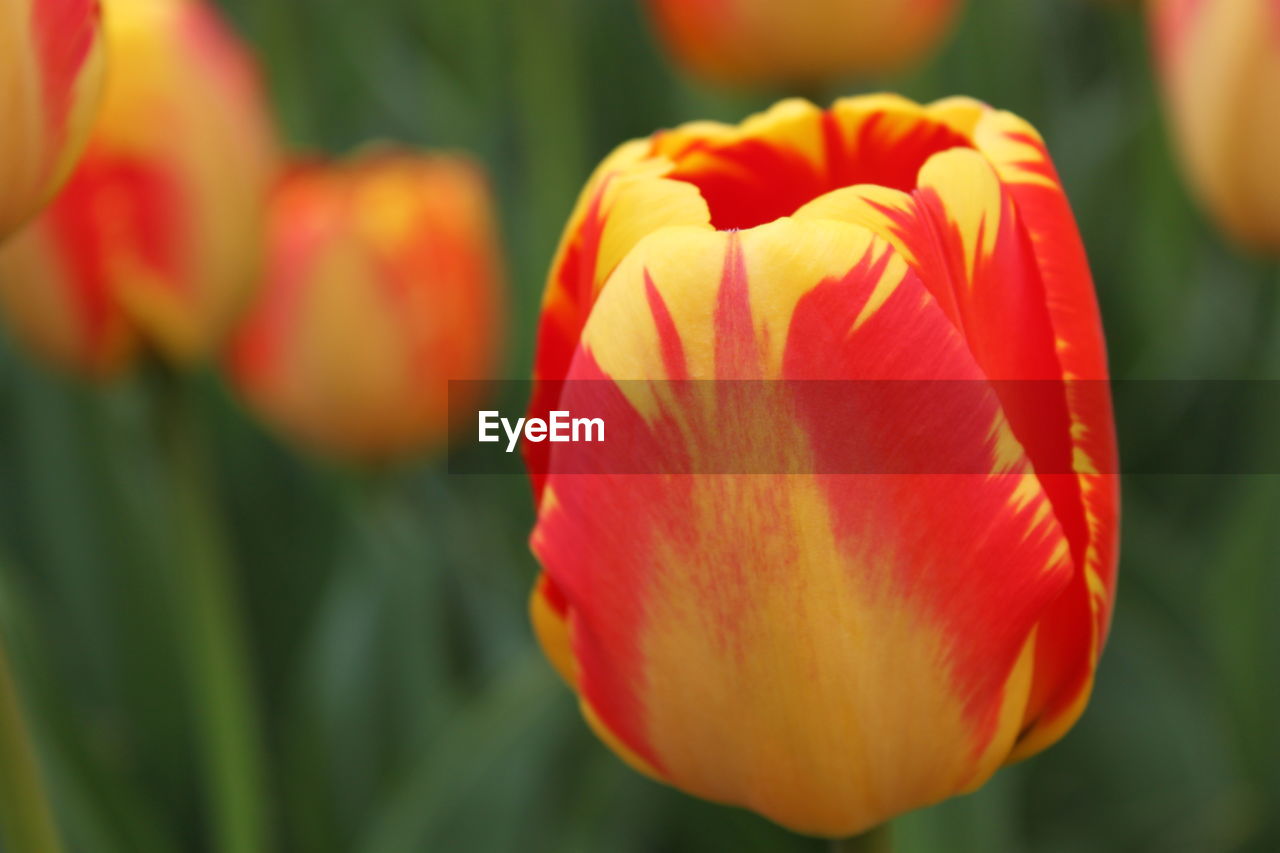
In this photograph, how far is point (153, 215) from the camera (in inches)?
30.3

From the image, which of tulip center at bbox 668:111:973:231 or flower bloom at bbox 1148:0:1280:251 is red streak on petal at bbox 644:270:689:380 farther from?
flower bloom at bbox 1148:0:1280:251

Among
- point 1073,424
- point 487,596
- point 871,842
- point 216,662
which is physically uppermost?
point 1073,424

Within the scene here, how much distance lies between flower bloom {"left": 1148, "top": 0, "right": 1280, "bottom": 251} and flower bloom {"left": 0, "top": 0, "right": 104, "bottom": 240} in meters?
0.46

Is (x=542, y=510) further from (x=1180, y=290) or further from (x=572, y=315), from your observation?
(x=1180, y=290)

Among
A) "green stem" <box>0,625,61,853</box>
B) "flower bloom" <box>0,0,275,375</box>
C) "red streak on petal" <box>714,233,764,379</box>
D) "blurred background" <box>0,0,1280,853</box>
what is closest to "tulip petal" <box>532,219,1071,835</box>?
"red streak on petal" <box>714,233,764,379</box>

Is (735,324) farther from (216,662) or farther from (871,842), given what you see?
(216,662)

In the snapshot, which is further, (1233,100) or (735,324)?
(1233,100)

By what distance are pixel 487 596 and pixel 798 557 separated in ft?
2.24

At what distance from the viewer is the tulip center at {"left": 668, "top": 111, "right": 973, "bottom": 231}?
0.41 meters

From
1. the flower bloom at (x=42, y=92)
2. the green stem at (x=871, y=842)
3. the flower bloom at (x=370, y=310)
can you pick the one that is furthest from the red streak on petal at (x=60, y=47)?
the flower bloom at (x=370, y=310)

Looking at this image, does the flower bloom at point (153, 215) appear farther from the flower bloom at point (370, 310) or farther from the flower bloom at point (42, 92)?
the flower bloom at point (42, 92)

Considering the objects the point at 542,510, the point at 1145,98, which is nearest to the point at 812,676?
the point at 542,510

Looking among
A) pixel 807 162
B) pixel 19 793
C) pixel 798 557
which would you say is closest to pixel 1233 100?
pixel 807 162

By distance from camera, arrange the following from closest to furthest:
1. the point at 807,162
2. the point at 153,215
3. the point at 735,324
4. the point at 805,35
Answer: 1. the point at 735,324
2. the point at 807,162
3. the point at 153,215
4. the point at 805,35
